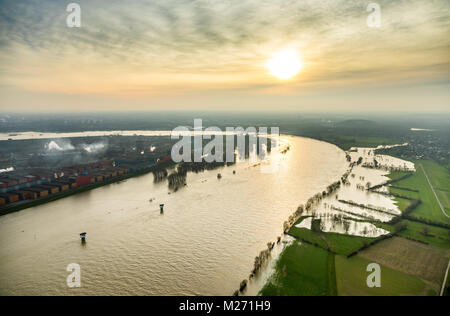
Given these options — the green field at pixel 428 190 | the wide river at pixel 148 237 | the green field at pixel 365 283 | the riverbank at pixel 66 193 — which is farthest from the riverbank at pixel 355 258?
the riverbank at pixel 66 193

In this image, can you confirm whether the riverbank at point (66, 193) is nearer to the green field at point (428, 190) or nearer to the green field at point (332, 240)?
the green field at point (332, 240)

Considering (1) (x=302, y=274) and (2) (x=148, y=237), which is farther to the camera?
(2) (x=148, y=237)

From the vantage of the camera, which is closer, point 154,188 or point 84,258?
point 84,258

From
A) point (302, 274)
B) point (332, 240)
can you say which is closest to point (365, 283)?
point (302, 274)

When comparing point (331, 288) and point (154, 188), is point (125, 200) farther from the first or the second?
point (331, 288)

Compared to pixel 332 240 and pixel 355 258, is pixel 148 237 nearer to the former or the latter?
pixel 332 240
